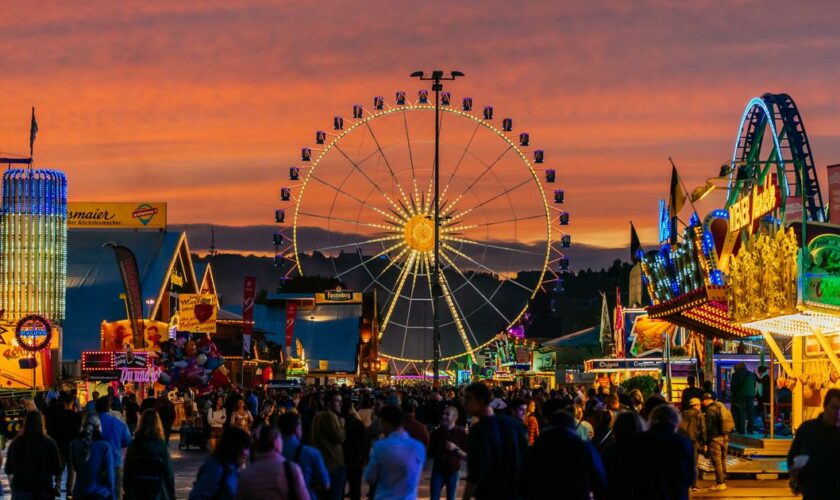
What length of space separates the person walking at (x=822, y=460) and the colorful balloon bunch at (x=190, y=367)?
3390cm

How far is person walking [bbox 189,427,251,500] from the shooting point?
1102 cm

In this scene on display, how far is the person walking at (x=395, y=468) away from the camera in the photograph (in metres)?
12.1

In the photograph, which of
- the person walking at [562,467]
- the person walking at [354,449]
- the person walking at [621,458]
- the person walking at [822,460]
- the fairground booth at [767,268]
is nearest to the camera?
the person walking at [562,467]

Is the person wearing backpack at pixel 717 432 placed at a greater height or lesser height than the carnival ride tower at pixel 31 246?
lesser

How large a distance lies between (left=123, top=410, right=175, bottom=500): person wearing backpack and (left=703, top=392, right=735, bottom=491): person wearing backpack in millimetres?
11805

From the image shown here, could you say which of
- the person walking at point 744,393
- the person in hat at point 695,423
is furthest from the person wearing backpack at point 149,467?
the person walking at point 744,393

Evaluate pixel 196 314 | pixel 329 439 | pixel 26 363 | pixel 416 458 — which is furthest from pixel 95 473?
pixel 26 363

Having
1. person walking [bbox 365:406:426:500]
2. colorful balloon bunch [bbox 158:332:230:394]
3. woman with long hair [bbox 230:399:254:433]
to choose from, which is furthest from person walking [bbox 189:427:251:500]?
colorful balloon bunch [bbox 158:332:230:394]

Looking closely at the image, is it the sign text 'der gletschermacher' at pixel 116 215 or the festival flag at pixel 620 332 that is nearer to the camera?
the festival flag at pixel 620 332

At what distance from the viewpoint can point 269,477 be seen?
10531 millimetres

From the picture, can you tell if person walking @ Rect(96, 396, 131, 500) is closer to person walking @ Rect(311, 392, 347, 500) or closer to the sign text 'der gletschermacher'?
person walking @ Rect(311, 392, 347, 500)

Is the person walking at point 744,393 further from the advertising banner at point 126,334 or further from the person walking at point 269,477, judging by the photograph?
the advertising banner at point 126,334

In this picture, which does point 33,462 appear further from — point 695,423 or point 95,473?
point 695,423

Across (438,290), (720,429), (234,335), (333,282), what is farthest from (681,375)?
(333,282)
